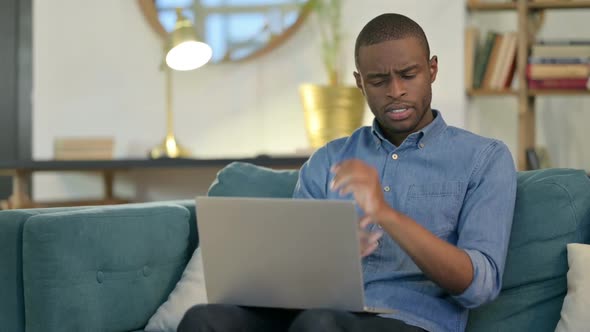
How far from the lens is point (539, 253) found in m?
1.89

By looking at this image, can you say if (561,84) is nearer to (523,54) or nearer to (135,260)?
(523,54)

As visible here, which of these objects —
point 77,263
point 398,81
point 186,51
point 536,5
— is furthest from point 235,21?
point 398,81

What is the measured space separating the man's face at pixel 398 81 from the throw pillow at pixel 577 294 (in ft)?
1.32

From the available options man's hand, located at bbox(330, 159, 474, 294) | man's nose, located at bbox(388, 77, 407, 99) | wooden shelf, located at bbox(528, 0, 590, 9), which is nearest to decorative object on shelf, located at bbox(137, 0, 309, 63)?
wooden shelf, located at bbox(528, 0, 590, 9)

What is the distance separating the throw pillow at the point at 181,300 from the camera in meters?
2.16

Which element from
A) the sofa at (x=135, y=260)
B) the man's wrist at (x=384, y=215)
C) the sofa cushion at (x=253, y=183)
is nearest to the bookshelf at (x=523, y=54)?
the sofa cushion at (x=253, y=183)

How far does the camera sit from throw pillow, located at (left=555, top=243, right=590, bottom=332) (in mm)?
1756

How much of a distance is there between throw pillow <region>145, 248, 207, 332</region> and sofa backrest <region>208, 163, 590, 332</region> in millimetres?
654

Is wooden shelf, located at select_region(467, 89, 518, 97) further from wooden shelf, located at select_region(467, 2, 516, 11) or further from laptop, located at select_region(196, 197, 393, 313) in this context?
laptop, located at select_region(196, 197, 393, 313)

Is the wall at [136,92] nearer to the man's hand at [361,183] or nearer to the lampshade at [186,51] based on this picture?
the lampshade at [186,51]

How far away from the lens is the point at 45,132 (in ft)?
14.5

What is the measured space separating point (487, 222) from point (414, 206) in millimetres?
169

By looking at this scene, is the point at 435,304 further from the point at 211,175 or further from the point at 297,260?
the point at 211,175

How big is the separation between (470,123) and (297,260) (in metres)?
2.56
